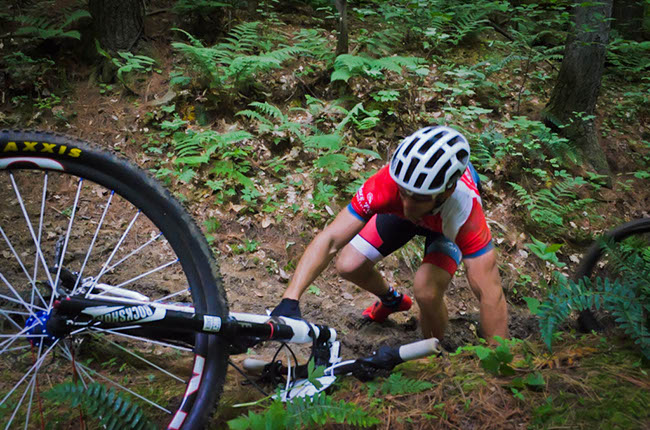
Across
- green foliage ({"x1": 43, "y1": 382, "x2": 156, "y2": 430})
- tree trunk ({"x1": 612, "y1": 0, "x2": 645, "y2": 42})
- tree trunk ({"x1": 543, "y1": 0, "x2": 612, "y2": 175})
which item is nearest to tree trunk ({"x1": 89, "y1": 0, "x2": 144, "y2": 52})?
green foliage ({"x1": 43, "y1": 382, "x2": 156, "y2": 430})

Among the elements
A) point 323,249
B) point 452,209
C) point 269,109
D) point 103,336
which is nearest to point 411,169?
point 452,209

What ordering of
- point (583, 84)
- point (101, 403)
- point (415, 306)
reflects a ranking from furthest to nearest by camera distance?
point (583, 84) → point (415, 306) → point (101, 403)

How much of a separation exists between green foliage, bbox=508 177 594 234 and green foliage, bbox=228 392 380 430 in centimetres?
433

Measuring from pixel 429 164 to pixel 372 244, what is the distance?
1.23 meters

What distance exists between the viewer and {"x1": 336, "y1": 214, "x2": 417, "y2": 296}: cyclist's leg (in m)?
3.69

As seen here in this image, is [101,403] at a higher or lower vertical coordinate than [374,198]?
lower

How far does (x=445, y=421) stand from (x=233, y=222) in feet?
10.3

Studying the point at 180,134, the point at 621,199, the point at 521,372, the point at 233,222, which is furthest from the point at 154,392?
the point at 621,199

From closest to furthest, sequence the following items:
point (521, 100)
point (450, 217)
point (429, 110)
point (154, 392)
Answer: point (154, 392) → point (450, 217) → point (429, 110) → point (521, 100)

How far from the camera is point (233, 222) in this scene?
4602 millimetres

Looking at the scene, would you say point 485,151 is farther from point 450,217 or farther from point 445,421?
point 445,421

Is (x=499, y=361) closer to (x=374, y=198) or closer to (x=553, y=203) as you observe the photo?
(x=374, y=198)

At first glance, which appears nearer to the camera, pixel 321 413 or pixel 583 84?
pixel 321 413

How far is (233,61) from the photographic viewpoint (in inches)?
204
